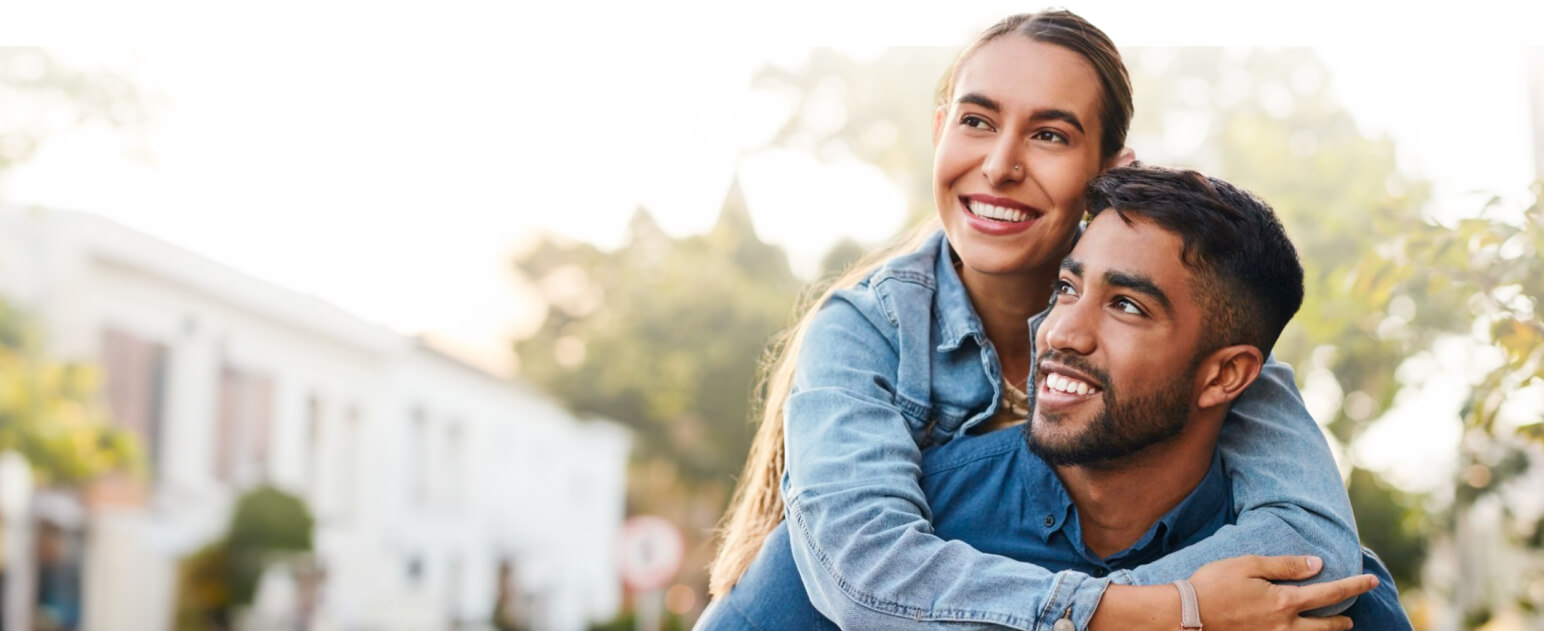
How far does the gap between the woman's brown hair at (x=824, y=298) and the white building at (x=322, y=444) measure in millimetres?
15616

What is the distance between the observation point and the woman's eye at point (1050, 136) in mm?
2457

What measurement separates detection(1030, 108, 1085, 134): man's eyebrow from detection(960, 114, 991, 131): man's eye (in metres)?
0.10

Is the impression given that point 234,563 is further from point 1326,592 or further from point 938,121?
point 1326,592

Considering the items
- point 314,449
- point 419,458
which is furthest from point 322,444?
point 419,458

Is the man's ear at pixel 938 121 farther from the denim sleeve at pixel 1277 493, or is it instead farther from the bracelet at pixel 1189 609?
the bracelet at pixel 1189 609

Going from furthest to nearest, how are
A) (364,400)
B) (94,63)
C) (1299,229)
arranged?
1. (364,400)
2. (94,63)
3. (1299,229)

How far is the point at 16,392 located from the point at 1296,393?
1467 cm

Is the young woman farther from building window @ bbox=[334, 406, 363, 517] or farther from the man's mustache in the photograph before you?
building window @ bbox=[334, 406, 363, 517]

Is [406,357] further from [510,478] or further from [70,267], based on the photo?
[70,267]

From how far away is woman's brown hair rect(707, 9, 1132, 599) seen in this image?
8.24 ft

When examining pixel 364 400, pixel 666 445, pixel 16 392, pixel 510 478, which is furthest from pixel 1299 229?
pixel 510 478

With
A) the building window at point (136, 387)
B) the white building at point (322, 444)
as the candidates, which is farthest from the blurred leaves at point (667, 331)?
the building window at point (136, 387)

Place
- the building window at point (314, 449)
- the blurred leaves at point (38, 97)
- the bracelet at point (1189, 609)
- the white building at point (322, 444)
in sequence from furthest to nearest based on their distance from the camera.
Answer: the building window at point (314, 449) → the white building at point (322, 444) → the blurred leaves at point (38, 97) → the bracelet at point (1189, 609)

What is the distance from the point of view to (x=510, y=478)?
29078 millimetres
